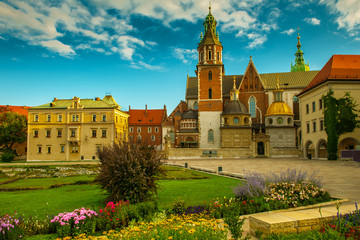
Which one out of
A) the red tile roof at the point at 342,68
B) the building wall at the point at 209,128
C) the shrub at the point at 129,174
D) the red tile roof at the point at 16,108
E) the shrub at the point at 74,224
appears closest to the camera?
the shrub at the point at 74,224

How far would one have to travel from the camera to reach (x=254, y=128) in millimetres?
58594

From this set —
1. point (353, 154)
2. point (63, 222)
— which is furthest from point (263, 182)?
point (353, 154)

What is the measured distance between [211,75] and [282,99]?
1600 centimetres

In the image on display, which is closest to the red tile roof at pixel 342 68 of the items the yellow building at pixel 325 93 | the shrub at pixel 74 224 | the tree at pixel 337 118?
the yellow building at pixel 325 93

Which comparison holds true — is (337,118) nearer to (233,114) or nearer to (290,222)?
(233,114)

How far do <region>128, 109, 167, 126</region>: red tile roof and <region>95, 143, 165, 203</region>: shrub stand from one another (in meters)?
59.8

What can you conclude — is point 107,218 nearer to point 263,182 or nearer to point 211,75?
point 263,182

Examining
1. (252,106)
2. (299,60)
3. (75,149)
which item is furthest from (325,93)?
(299,60)

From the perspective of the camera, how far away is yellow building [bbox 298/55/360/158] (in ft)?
114

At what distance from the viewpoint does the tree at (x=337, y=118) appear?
3334 centimetres

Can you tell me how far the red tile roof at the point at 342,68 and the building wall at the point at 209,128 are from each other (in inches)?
836

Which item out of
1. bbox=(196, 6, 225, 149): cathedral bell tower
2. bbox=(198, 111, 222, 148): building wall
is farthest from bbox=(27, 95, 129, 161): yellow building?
bbox=(196, 6, 225, 149): cathedral bell tower

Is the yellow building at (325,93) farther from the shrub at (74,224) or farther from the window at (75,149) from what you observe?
the window at (75,149)

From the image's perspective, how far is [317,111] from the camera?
126 feet
